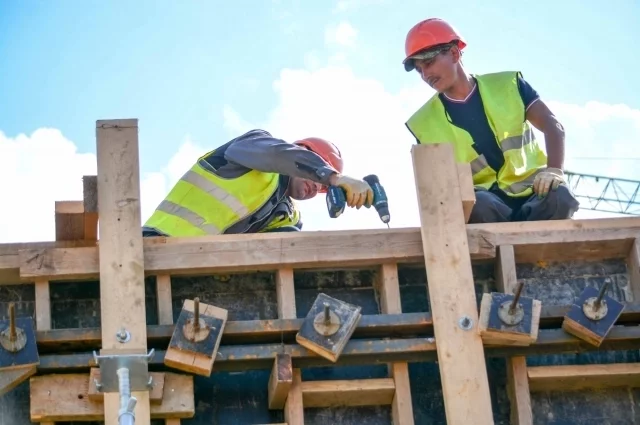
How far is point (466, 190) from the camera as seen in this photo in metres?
8.13

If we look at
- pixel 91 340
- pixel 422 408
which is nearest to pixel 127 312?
pixel 91 340

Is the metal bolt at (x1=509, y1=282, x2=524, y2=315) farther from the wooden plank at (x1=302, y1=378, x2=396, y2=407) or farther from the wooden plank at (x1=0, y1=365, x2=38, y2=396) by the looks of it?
the wooden plank at (x1=0, y1=365, x2=38, y2=396)

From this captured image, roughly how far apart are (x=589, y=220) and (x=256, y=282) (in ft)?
6.83

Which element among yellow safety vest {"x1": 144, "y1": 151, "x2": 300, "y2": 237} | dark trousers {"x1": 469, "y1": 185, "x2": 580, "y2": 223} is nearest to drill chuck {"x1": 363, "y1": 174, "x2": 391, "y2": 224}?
dark trousers {"x1": 469, "y1": 185, "x2": 580, "y2": 223}

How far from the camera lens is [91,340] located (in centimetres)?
761

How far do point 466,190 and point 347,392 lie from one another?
1439mm

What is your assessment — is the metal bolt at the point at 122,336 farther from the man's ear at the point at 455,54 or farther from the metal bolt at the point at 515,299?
the man's ear at the point at 455,54

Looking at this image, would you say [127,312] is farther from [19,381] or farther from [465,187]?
[465,187]

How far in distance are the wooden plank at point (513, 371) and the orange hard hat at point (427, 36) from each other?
2.58m

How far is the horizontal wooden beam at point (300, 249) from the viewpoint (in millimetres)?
7820

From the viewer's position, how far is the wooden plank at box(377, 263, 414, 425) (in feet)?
25.0

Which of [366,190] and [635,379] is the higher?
[366,190]

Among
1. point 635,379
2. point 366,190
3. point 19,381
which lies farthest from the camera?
point 366,190

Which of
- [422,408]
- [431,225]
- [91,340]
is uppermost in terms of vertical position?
[431,225]
